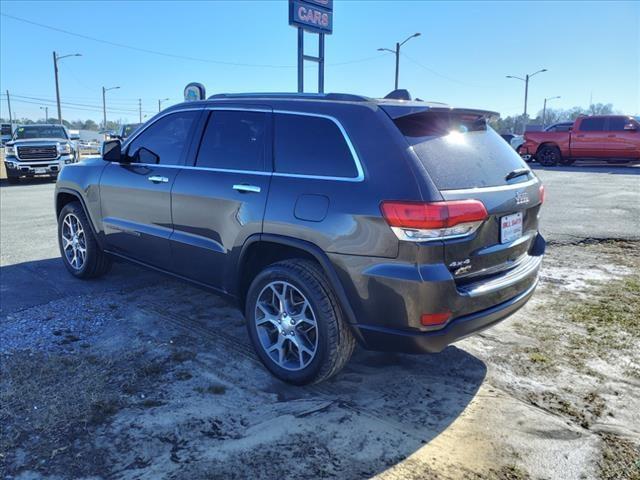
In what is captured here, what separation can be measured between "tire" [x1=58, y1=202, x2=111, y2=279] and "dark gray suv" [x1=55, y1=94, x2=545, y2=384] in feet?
4.69

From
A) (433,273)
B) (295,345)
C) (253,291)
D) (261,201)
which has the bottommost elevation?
(295,345)

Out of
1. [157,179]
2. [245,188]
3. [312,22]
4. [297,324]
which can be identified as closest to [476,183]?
[297,324]

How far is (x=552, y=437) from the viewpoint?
2.71 metres

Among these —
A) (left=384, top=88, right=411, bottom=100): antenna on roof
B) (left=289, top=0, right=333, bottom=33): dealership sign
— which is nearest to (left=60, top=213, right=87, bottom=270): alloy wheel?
(left=384, top=88, right=411, bottom=100): antenna on roof

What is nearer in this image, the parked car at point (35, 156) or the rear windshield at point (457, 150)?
the rear windshield at point (457, 150)

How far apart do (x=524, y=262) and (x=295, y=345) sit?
164 centimetres

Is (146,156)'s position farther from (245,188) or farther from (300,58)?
(300,58)

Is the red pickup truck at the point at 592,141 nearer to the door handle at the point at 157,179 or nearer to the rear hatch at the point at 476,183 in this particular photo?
the rear hatch at the point at 476,183

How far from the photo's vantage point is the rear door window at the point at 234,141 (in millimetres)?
3557

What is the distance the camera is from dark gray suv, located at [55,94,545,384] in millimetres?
2730

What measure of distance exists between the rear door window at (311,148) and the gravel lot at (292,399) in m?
1.39

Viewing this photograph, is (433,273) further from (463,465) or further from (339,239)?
(463,465)

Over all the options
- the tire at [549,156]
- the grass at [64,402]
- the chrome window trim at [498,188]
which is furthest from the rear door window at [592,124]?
the grass at [64,402]

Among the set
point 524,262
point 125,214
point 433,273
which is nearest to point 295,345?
point 433,273
